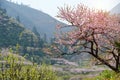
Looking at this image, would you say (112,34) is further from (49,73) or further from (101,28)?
(49,73)

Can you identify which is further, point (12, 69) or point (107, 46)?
point (107, 46)

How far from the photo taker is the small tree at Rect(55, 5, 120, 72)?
22.0 m

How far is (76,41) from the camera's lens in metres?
22.7

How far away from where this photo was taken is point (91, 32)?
22.3 metres

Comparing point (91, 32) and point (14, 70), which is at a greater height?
point (91, 32)

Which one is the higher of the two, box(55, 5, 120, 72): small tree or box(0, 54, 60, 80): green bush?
box(55, 5, 120, 72): small tree

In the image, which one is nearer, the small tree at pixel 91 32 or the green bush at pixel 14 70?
the green bush at pixel 14 70

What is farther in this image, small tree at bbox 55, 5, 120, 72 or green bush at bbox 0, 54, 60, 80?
small tree at bbox 55, 5, 120, 72

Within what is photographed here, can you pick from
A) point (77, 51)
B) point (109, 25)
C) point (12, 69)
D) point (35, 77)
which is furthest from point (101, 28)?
point (12, 69)

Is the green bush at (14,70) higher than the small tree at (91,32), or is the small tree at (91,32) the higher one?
the small tree at (91,32)

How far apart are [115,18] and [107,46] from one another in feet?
6.92

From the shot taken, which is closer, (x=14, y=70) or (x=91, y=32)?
(x=14, y=70)

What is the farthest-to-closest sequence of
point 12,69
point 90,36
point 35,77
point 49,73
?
point 49,73, point 90,36, point 35,77, point 12,69

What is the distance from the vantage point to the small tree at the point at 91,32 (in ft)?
72.0
